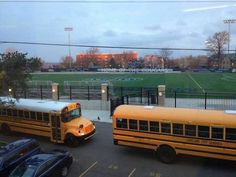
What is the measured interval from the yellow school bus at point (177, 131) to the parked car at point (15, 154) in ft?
14.0

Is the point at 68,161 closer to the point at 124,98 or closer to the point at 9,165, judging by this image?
the point at 9,165

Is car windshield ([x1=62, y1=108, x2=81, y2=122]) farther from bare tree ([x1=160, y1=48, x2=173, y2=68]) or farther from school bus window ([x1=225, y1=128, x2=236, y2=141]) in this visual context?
bare tree ([x1=160, y1=48, x2=173, y2=68])

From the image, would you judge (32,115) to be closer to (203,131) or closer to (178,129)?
(178,129)

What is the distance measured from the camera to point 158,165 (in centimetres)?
1484

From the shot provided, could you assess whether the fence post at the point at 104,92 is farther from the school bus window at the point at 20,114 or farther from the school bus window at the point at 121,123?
the school bus window at the point at 121,123

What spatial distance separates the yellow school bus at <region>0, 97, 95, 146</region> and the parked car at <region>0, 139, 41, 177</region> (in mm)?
2797

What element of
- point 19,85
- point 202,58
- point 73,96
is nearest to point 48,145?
point 19,85

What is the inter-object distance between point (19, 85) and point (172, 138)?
942 cm

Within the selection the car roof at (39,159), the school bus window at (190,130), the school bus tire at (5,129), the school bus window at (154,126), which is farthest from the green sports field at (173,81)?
the car roof at (39,159)

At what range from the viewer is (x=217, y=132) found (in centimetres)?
1388

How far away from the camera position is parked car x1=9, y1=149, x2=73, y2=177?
12.1m

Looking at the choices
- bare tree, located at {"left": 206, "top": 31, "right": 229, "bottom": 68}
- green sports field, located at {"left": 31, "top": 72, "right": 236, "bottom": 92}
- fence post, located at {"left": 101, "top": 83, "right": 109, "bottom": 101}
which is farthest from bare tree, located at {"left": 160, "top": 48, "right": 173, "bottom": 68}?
fence post, located at {"left": 101, "top": 83, "right": 109, "bottom": 101}

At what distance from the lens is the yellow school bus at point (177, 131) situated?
1377 cm

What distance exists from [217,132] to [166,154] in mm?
2655
